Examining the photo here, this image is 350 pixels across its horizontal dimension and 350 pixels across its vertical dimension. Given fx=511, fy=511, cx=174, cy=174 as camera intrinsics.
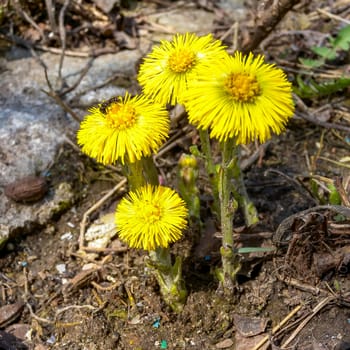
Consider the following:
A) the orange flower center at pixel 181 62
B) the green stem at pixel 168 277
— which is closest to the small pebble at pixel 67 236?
the green stem at pixel 168 277

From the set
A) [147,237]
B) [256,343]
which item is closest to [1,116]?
[147,237]

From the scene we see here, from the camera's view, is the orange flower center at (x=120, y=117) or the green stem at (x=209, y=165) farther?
the green stem at (x=209, y=165)

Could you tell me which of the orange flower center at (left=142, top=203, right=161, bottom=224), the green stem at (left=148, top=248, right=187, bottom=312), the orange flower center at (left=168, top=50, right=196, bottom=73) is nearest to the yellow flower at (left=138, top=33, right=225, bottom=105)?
the orange flower center at (left=168, top=50, right=196, bottom=73)

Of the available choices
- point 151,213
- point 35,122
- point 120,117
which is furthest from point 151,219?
point 35,122

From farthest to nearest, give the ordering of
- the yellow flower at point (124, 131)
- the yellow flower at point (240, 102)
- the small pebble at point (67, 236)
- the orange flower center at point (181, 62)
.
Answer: the small pebble at point (67, 236), the orange flower center at point (181, 62), the yellow flower at point (124, 131), the yellow flower at point (240, 102)

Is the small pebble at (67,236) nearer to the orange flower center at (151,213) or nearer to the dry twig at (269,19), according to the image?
the orange flower center at (151,213)

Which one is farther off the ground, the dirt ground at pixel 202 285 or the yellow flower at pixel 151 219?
the yellow flower at pixel 151 219

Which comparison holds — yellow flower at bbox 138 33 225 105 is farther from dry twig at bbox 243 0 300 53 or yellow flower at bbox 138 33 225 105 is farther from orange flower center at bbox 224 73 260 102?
dry twig at bbox 243 0 300 53
